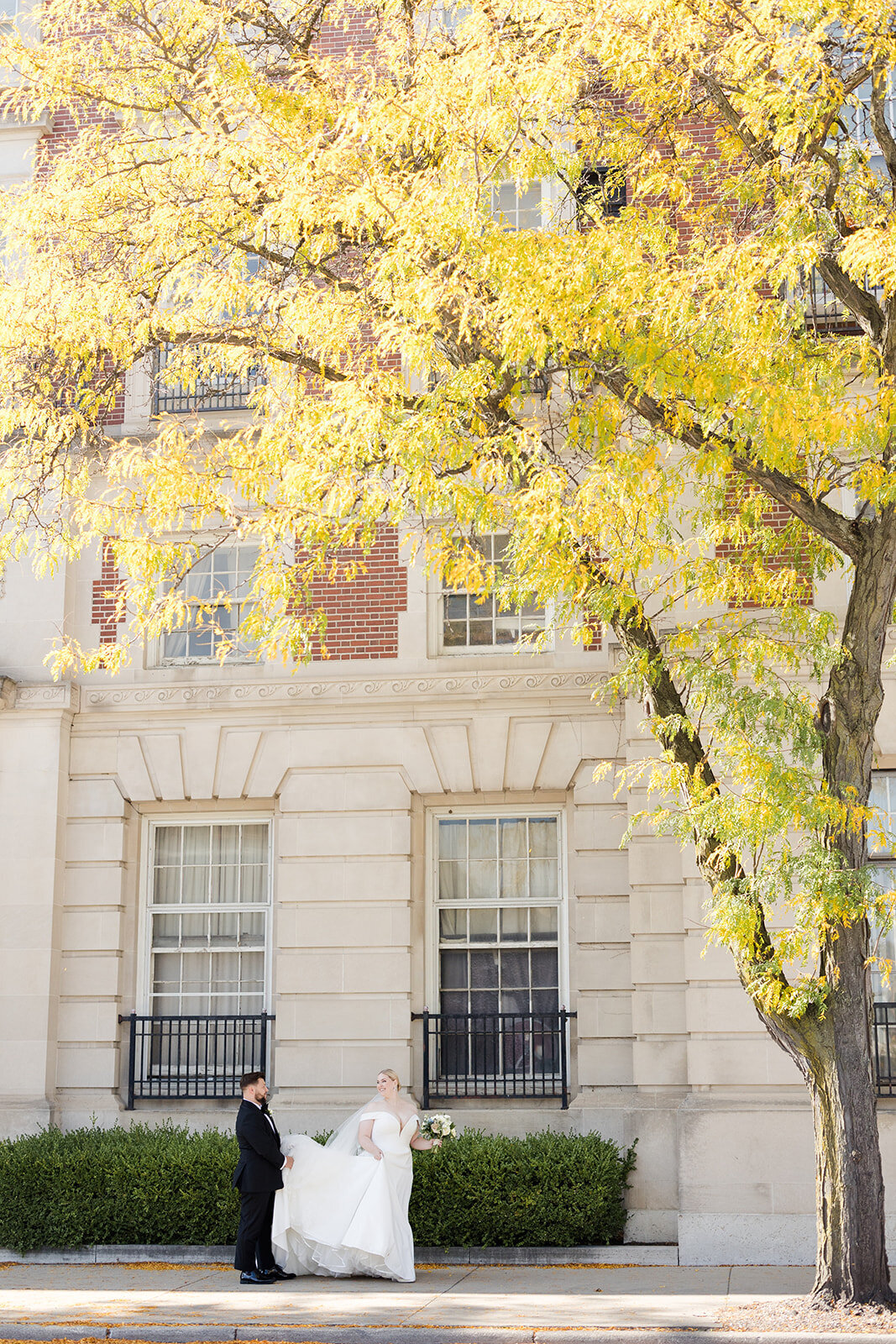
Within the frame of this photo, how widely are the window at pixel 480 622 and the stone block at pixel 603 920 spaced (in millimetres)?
2706

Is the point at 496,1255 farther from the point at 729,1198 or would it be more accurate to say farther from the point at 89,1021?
the point at 89,1021

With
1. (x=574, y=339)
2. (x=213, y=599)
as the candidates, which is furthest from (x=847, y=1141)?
(x=213, y=599)

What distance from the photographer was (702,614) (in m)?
12.9

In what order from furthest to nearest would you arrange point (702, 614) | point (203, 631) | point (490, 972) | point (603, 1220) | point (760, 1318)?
point (203, 631) → point (490, 972) → point (702, 614) → point (603, 1220) → point (760, 1318)

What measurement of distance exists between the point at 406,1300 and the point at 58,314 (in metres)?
7.57

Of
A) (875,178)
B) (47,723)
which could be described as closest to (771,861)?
(875,178)

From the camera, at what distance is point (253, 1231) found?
10852mm

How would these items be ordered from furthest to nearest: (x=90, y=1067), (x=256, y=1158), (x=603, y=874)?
(x=90, y=1067) → (x=603, y=874) → (x=256, y=1158)

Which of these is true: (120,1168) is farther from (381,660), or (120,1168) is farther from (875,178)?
(875,178)

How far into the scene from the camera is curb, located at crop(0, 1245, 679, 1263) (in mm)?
11859

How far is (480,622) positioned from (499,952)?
3.29m

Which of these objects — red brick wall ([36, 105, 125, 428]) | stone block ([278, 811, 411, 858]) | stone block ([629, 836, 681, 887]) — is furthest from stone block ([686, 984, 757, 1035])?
red brick wall ([36, 105, 125, 428])

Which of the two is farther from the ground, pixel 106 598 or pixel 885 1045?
pixel 106 598

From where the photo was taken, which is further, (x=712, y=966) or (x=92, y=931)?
(x=92, y=931)
